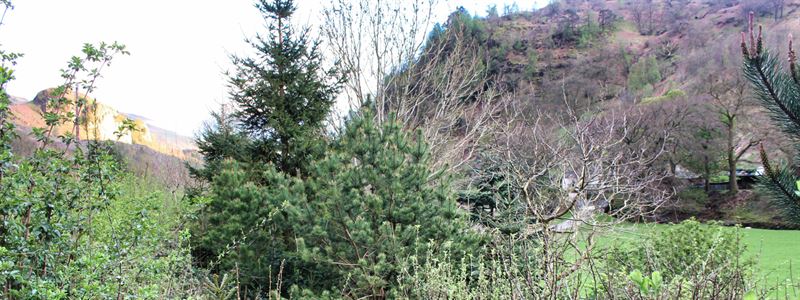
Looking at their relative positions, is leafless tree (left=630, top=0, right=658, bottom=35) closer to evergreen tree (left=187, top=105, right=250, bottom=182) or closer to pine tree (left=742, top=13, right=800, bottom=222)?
evergreen tree (left=187, top=105, right=250, bottom=182)

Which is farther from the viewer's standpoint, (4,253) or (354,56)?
(354,56)

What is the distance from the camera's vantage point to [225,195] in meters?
6.98

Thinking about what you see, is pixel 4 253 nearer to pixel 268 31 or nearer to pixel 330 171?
pixel 330 171

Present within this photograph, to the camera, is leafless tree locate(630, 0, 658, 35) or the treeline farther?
leafless tree locate(630, 0, 658, 35)

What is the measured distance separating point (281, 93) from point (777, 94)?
8.47 meters

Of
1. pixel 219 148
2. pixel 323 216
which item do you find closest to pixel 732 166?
pixel 219 148

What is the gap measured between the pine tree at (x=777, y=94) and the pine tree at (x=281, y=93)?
7.27 meters

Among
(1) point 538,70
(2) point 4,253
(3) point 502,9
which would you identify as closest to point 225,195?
(2) point 4,253

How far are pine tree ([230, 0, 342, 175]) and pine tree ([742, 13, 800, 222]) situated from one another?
727cm

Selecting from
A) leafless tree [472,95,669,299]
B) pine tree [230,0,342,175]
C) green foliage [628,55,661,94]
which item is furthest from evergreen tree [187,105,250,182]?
A: green foliage [628,55,661,94]

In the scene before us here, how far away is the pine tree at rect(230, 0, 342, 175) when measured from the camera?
9.01m

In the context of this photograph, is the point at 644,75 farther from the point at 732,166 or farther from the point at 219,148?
the point at 219,148

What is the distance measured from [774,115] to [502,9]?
9725 centimetres

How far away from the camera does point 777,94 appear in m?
1.84
